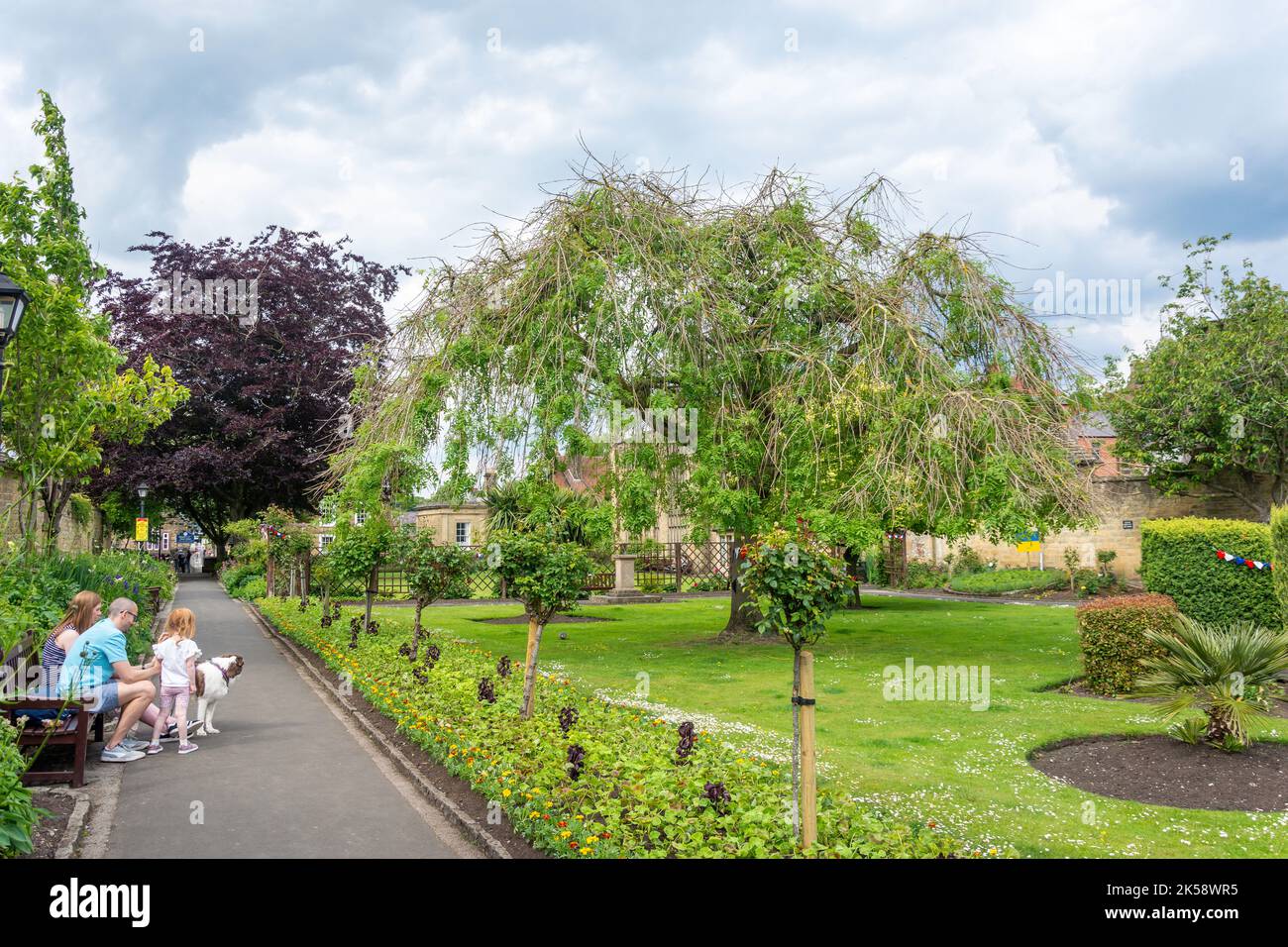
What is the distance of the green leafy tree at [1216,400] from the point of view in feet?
81.1

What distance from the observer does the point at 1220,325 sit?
87.1 feet

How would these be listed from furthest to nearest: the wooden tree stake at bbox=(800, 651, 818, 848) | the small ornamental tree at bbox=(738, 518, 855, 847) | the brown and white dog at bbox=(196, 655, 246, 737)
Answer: the brown and white dog at bbox=(196, 655, 246, 737), the small ornamental tree at bbox=(738, 518, 855, 847), the wooden tree stake at bbox=(800, 651, 818, 848)

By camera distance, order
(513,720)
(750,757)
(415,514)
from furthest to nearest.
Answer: (415,514) → (513,720) → (750,757)

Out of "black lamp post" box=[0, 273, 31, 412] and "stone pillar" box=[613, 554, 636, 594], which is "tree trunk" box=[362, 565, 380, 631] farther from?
"stone pillar" box=[613, 554, 636, 594]

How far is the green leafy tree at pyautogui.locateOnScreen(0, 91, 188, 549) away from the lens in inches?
465

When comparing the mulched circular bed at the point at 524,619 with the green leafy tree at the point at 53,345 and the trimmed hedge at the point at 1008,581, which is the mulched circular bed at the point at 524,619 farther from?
the trimmed hedge at the point at 1008,581

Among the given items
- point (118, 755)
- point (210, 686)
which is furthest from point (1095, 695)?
point (118, 755)

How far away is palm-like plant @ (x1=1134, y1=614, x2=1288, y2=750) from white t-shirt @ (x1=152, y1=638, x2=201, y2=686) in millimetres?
8987

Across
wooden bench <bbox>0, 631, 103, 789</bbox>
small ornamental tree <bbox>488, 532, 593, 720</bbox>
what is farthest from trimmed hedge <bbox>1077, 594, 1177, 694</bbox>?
wooden bench <bbox>0, 631, 103, 789</bbox>

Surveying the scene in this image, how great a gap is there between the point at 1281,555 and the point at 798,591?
9.06 m

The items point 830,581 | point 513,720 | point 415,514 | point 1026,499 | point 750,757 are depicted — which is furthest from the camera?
point 415,514
